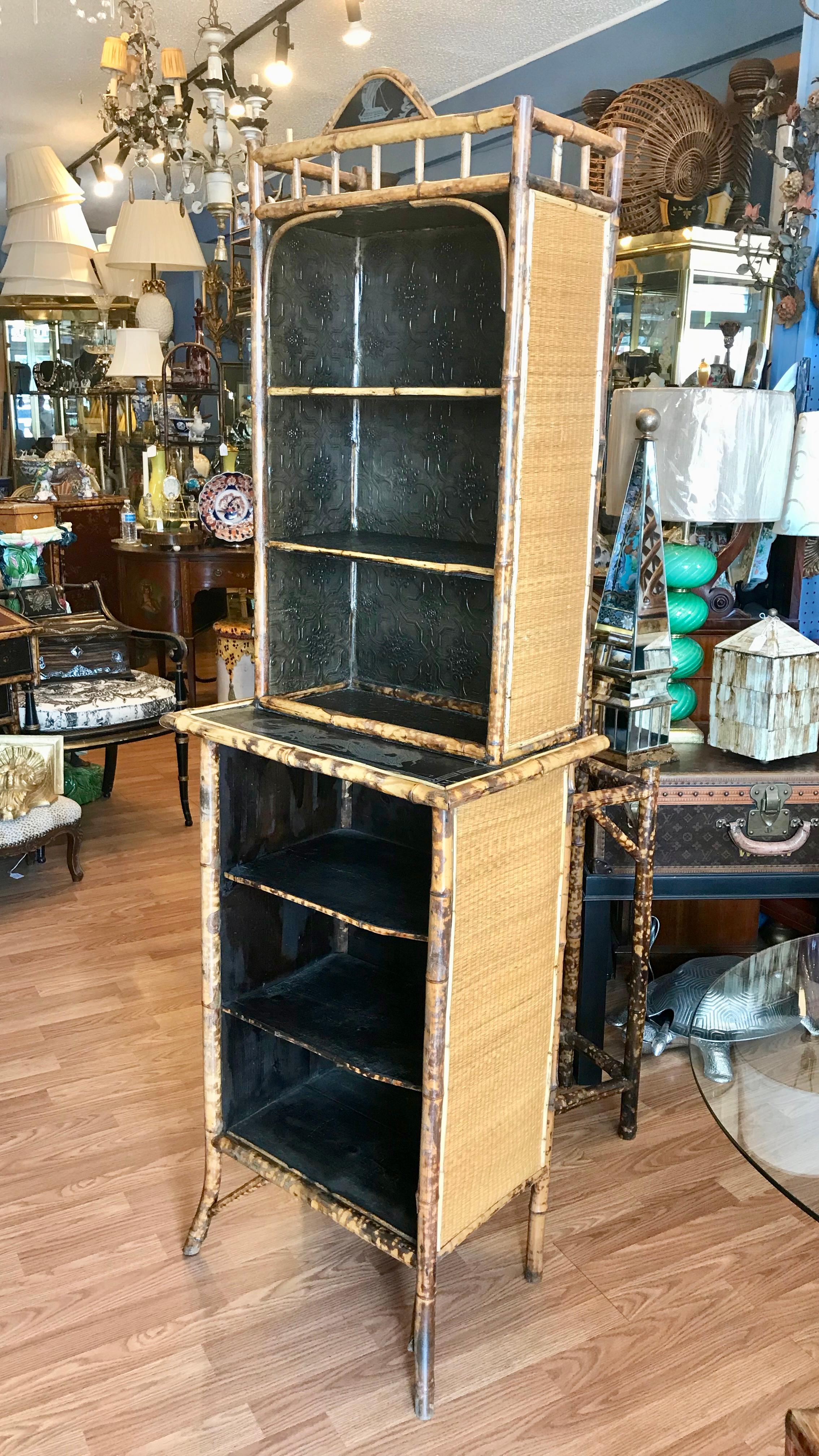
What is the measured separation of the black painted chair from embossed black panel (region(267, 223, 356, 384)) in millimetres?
2331

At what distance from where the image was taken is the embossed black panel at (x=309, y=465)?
6.79 ft

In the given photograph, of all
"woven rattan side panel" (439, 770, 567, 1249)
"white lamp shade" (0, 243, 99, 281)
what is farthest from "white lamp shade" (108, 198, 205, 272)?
"woven rattan side panel" (439, 770, 567, 1249)

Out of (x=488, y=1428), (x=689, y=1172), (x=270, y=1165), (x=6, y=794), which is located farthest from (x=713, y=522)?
(x=6, y=794)

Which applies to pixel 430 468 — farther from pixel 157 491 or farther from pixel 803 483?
pixel 157 491

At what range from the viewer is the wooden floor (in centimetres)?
183

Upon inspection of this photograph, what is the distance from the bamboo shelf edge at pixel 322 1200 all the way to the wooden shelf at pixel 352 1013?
0.69 feet

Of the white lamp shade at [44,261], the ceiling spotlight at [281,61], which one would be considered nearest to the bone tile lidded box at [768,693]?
the ceiling spotlight at [281,61]

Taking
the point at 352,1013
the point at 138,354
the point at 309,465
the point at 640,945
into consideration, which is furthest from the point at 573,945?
the point at 138,354

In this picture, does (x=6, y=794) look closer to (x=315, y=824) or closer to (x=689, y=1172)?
(x=315, y=824)

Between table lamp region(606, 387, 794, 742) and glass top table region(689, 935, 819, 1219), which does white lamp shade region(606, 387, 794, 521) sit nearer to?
table lamp region(606, 387, 794, 742)

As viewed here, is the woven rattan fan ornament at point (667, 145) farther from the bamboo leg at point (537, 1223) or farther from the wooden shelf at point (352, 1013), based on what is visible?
the bamboo leg at point (537, 1223)

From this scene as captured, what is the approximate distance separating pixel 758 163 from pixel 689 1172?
9.81 feet

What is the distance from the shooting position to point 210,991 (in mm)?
2098

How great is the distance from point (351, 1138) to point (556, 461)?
50.5 inches
